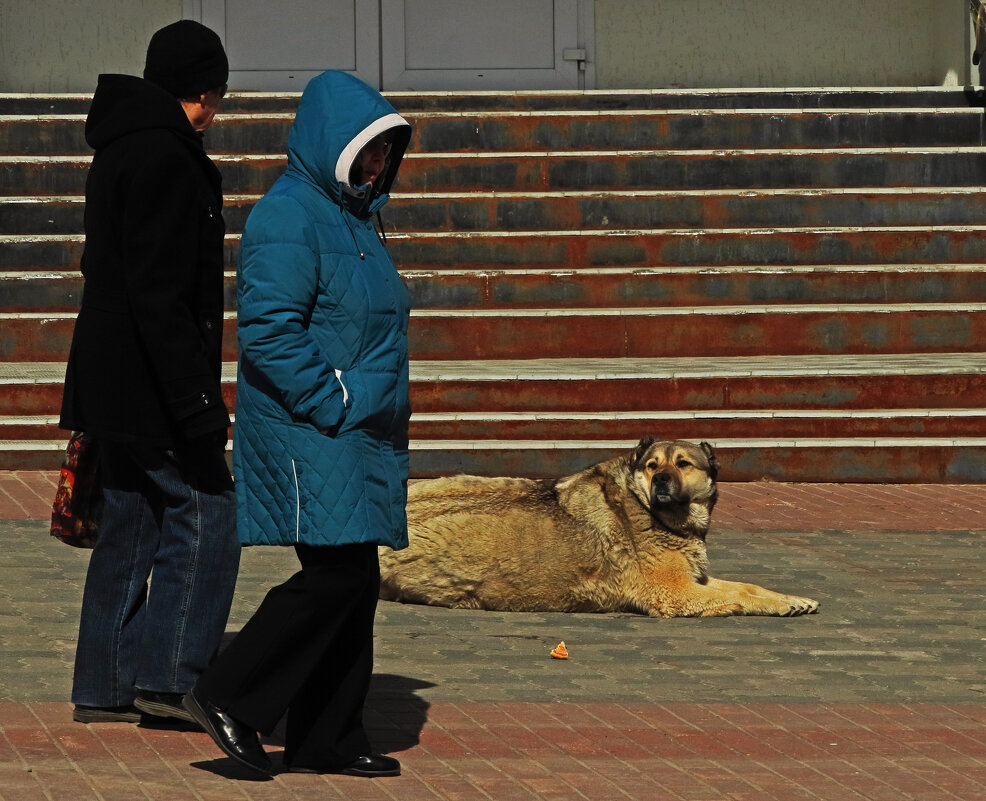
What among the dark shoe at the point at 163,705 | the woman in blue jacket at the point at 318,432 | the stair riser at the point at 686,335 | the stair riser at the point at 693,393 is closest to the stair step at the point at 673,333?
the stair riser at the point at 686,335

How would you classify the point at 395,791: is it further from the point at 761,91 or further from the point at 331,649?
the point at 761,91

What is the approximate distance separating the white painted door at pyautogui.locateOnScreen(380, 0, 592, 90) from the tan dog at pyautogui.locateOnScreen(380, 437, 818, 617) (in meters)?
10.0

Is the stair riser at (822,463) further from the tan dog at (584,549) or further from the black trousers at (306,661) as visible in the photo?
the black trousers at (306,661)

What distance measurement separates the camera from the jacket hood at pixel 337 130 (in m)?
5.18

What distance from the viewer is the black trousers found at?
203 inches

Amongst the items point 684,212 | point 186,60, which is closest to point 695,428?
point 684,212

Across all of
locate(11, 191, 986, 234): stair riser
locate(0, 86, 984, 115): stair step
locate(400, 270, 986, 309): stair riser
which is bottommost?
locate(400, 270, 986, 309): stair riser

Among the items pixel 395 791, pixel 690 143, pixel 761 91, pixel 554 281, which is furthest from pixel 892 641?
pixel 761 91

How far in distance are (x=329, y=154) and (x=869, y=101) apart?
1199 cm

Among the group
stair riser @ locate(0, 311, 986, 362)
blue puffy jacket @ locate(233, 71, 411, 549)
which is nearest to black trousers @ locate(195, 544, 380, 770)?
blue puffy jacket @ locate(233, 71, 411, 549)

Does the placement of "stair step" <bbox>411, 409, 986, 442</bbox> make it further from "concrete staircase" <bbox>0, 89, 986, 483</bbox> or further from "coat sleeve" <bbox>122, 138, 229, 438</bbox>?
"coat sleeve" <bbox>122, 138, 229, 438</bbox>

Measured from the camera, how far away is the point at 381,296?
519cm

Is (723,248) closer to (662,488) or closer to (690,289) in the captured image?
(690,289)

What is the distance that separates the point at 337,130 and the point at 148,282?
0.78 metres
